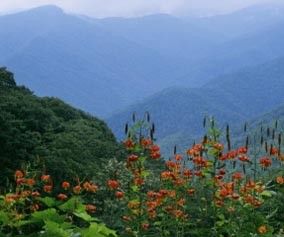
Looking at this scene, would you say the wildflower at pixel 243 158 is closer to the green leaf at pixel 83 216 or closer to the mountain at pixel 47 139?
the green leaf at pixel 83 216

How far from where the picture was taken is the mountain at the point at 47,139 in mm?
24172

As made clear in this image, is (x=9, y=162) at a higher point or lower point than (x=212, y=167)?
higher

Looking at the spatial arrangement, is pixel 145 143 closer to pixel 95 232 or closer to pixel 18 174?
pixel 18 174

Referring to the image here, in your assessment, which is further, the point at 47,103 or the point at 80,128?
the point at 47,103

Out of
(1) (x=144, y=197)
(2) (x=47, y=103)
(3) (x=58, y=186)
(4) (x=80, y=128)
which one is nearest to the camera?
(1) (x=144, y=197)

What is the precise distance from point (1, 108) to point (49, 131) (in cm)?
355

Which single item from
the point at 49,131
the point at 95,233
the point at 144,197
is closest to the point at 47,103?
the point at 49,131

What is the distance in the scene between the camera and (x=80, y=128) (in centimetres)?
3553

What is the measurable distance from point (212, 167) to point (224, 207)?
460mm

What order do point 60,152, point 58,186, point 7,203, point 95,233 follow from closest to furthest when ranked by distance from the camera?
point 95,233 → point 7,203 → point 58,186 → point 60,152

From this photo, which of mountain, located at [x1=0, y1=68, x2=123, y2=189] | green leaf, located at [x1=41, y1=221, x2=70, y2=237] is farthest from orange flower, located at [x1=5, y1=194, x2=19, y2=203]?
mountain, located at [x1=0, y1=68, x2=123, y2=189]

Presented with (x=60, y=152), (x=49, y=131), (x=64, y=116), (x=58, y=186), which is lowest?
(x=58, y=186)

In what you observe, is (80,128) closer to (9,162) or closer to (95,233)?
(9,162)

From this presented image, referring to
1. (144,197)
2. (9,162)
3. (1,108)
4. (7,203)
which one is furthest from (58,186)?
(7,203)
